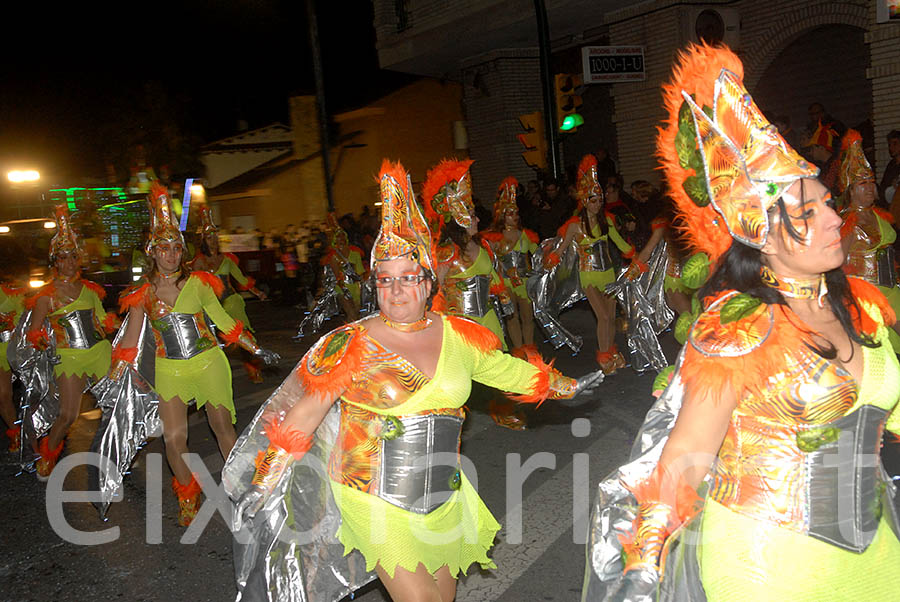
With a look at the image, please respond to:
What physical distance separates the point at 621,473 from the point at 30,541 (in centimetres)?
514

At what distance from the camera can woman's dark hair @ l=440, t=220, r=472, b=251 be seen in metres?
7.38

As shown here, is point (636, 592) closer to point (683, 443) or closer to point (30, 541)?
point (683, 443)

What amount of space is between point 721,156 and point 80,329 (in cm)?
659

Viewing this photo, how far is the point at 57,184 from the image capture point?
1902cm

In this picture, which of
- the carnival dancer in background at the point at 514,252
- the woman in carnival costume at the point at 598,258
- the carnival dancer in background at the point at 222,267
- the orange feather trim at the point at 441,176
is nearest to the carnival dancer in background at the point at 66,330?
the orange feather trim at the point at 441,176

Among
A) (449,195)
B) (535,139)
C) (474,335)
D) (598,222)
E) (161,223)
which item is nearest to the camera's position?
(474,335)

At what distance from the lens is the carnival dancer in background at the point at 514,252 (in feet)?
29.3

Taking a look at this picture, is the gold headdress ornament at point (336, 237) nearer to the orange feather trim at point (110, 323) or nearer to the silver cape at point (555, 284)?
the silver cape at point (555, 284)

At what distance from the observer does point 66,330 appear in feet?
24.2

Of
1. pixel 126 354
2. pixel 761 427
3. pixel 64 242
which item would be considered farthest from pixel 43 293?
pixel 761 427

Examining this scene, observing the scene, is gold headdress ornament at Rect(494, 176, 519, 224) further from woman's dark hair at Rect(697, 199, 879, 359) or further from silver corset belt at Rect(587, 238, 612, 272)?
woman's dark hair at Rect(697, 199, 879, 359)

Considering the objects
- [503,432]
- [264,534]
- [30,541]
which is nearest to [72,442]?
[30,541]

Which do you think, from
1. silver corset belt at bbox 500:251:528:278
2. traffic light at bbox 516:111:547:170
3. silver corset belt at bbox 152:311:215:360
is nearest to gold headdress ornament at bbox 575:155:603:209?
silver corset belt at bbox 500:251:528:278

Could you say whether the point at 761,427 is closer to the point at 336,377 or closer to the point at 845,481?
the point at 845,481
